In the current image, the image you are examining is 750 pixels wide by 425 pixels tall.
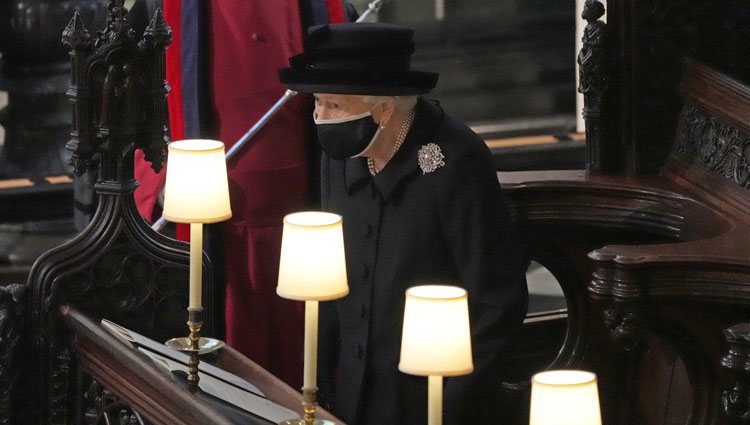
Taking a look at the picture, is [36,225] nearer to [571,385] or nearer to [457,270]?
[457,270]

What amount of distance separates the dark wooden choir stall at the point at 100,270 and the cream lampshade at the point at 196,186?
1.63ft

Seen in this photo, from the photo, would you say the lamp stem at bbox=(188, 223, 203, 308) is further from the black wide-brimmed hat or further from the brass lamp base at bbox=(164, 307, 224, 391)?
Result: the black wide-brimmed hat

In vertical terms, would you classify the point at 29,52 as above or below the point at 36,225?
above

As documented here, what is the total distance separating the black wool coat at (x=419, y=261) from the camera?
356 cm

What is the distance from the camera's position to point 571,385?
257cm

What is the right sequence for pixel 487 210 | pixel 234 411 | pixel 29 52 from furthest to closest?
pixel 29 52
pixel 487 210
pixel 234 411

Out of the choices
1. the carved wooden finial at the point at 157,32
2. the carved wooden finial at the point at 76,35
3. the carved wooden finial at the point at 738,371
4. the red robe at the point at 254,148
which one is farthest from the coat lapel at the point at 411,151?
the red robe at the point at 254,148

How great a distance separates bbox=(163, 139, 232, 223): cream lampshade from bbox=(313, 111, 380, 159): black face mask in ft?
1.75

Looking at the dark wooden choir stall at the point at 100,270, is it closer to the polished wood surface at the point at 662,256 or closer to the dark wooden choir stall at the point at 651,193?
the polished wood surface at the point at 662,256

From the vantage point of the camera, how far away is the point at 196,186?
3100 mm

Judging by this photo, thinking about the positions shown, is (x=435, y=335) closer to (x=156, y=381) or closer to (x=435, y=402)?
(x=435, y=402)

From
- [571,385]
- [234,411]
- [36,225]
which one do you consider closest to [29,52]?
[36,225]

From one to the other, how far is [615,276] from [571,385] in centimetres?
108

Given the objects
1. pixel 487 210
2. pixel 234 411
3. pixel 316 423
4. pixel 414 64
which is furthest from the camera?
pixel 414 64
